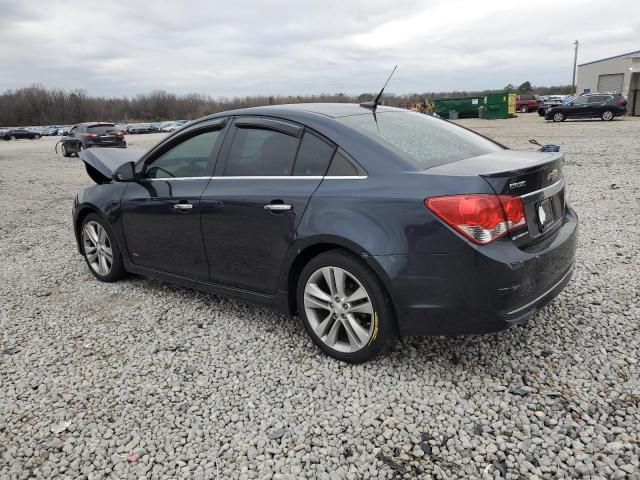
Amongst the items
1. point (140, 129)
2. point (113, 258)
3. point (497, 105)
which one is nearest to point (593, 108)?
point (497, 105)

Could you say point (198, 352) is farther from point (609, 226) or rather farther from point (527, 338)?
point (609, 226)

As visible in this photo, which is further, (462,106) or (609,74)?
(609,74)

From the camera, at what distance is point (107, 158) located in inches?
205

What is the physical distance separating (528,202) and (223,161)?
7.00 ft

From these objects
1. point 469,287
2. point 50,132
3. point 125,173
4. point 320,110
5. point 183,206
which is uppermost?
point 320,110

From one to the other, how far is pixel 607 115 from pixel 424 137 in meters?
28.5

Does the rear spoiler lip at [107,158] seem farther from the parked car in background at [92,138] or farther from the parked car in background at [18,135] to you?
the parked car in background at [18,135]

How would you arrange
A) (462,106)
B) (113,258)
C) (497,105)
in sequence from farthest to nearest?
(462,106) → (497,105) → (113,258)

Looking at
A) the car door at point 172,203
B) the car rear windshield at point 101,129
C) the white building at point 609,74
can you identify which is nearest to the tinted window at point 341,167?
the car door at point 172,203

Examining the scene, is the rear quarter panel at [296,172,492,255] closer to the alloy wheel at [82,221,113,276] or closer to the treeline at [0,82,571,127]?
the alloy wheel at [82,221,113,276]

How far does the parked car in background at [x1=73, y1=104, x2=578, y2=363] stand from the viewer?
8.68 ft

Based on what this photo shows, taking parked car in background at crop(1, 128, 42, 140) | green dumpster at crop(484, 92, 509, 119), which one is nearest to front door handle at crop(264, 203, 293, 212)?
green dumpster at crop(484, 92, 509, 119)

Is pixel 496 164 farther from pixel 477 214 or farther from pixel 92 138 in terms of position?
pixel 92 138

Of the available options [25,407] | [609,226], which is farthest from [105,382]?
[609,226]
